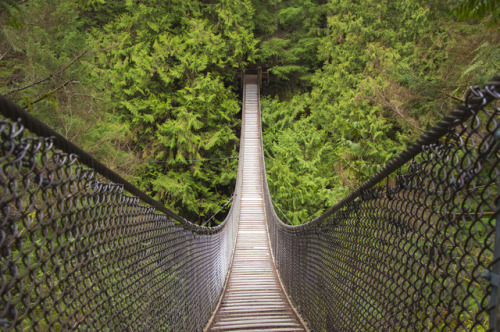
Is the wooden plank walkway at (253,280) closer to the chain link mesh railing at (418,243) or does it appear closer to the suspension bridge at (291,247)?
the suspension bridge at (291,247)

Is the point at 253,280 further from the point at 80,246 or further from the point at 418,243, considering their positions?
the point at 80,246

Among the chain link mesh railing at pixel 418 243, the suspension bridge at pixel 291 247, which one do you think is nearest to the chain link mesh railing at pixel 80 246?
the suspension bridge at pixel 291 247

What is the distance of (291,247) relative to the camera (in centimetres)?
354

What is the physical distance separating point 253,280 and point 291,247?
1.36 metres

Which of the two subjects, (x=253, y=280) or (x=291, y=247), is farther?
(x=253, y=280)

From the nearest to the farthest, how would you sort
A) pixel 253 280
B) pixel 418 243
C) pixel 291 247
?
pixel 418 243 < pixel 291 247 < pixel 253 280

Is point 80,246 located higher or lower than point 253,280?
higher

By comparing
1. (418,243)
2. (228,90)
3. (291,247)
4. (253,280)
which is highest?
(228,90)

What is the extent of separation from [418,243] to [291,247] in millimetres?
2556

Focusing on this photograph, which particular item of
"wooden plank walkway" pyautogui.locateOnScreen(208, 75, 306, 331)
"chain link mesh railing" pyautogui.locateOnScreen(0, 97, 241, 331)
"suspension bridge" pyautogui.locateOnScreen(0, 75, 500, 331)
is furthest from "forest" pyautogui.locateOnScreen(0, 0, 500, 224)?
"chain link mesh railing" pyautogui.locateOnScreen(0, 97, 241, 331)

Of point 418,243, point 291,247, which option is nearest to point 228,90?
point 291,247

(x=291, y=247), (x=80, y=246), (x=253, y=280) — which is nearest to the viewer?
(x=80, y=246)

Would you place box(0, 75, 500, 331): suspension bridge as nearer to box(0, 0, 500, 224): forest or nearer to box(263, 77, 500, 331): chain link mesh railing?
box(263, 77, 500, 331): chain link mesh railing

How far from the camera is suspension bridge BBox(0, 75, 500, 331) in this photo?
2.18 feet
